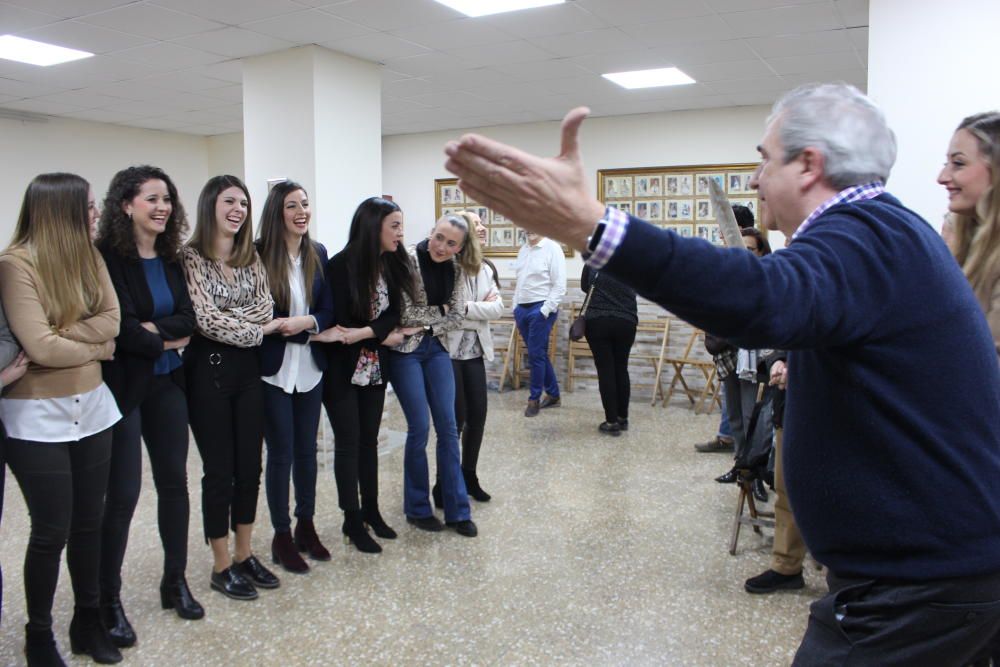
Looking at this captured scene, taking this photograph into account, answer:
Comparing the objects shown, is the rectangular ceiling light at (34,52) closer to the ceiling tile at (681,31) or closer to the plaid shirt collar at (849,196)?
the ceiling tile at (681,31)

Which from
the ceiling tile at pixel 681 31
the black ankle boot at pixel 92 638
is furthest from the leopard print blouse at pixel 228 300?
the ceiling tile at pixel 681 31

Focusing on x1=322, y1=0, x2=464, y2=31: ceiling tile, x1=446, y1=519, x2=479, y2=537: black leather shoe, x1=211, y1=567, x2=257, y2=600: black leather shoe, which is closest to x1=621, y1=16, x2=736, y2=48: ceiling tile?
x1=322, y1=0, x2=464, y2=31: ceiling tile

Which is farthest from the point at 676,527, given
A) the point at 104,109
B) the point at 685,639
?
the point at 104,109

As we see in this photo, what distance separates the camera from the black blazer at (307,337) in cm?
319

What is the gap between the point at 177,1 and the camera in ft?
14.1

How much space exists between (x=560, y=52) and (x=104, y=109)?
497cm

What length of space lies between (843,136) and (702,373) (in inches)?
263

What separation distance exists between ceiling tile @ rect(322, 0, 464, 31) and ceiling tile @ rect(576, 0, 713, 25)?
2.73 feet

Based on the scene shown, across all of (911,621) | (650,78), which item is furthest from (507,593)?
(650,78)

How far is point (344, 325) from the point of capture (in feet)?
11.4

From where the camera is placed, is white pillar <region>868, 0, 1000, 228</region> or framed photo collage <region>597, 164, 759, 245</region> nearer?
white pillar <region>868, 0, 1000, 228</region>

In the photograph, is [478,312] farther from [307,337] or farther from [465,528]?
[465,528]

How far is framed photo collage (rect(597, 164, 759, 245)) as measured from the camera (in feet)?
25.1

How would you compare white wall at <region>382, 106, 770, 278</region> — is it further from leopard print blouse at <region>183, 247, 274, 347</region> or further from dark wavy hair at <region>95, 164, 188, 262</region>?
dark wavy hair at <region>95, 164, 188, 262</region>
